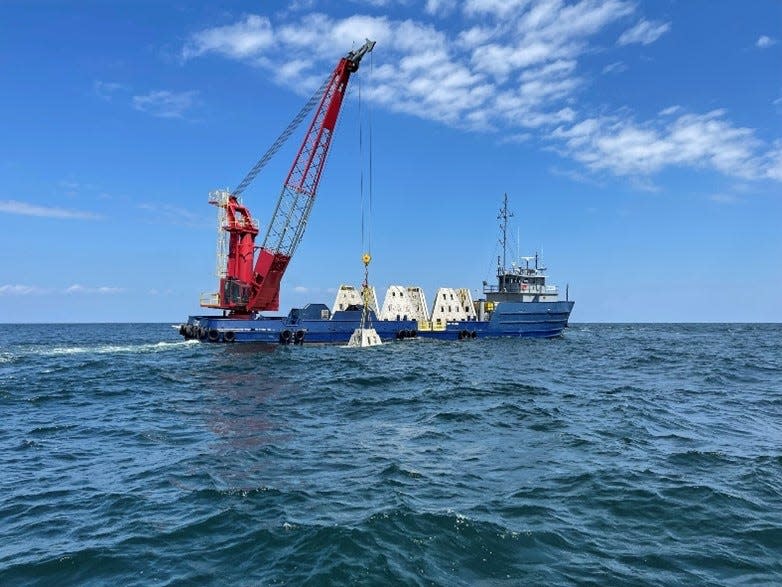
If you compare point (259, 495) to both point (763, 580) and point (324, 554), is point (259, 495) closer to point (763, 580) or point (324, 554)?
point (324, 554)

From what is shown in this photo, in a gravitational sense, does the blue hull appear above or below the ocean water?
above

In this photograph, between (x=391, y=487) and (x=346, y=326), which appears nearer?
(x=391, y=487)

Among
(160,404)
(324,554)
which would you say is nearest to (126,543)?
(324,554)

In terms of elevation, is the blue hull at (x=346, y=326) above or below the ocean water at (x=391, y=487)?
above

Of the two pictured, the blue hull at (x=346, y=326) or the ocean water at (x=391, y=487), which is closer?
the ocean water at (x=391, y=487)

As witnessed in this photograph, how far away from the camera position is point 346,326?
186 ft

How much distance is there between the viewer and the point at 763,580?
7.15 meters

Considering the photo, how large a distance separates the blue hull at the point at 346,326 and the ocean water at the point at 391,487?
28837 millimetres

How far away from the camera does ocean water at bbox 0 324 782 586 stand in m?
7.49

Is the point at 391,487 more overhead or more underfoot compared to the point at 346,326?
more underfoot

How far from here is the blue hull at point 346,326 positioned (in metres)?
52.9

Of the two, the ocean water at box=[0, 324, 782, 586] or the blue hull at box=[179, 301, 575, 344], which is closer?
the ocean water at box=[0, 324, 782, 586]

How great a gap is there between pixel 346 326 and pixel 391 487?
152 feet

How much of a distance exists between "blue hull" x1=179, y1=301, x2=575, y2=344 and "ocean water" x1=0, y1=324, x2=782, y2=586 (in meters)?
28.8
